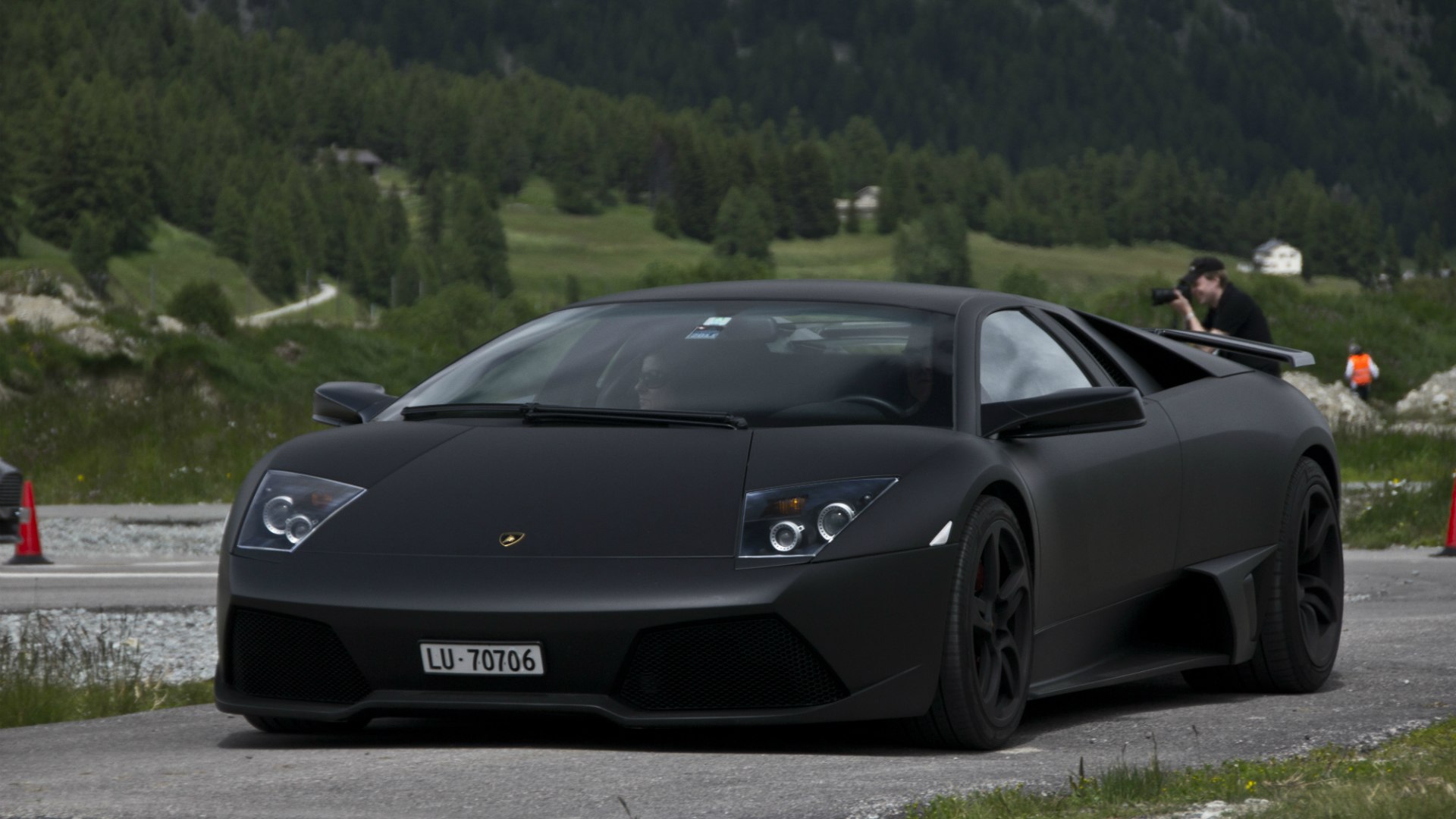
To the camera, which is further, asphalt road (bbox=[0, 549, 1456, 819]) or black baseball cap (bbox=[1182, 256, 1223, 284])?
black baseball cap (bbox=[1182, 256, 1223, 284])

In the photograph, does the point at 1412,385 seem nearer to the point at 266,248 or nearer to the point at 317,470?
the point at 317,470

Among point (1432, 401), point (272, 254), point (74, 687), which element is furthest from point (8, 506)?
point (272, 254)

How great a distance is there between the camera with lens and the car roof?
647cm

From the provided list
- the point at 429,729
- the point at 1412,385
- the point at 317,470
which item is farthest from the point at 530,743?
the point at 1412,385

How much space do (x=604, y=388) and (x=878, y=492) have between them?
1108mm

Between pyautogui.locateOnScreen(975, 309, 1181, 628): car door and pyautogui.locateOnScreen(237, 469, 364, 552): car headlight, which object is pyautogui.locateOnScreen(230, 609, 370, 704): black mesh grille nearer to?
pyautogui.locateOnScreen(237, 469, 364, 552): car headlight

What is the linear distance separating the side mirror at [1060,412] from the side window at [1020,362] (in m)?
0.13

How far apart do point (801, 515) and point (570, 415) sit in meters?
0.83

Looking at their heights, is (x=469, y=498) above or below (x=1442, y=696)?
above

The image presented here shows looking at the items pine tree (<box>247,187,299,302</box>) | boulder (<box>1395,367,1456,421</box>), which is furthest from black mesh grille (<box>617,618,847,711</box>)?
pine tree (<box>247,187,299,302</box>)

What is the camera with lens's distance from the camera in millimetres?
12164

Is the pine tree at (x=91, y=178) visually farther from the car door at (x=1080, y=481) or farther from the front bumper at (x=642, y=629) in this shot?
the front bumper at (x=642, y=629)

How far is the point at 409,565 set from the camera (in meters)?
4.50

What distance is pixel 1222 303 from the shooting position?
11.8 metres
